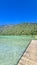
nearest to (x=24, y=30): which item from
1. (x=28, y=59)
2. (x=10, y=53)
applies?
(x=10, y=53)

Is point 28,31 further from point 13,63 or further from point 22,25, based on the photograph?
point 13,63

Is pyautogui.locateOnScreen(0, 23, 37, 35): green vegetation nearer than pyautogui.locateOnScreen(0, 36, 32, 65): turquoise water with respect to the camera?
No

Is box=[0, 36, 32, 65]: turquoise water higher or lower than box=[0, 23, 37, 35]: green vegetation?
Result: lower

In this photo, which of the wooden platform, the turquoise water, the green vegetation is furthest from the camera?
the green vegetation

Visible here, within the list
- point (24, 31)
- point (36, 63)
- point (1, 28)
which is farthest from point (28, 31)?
point (36, 63)

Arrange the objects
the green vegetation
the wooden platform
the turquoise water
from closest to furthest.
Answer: the wooden platform
the turquoise water
the green vegetation

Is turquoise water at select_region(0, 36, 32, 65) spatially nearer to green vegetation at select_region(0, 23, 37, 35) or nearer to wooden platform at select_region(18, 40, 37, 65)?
wooden platform at select_region(18, 40, 37, 65)

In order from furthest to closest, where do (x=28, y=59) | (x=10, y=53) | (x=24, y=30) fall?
(x=24, y=30), (x=10, y=53), (x=28, y=59)

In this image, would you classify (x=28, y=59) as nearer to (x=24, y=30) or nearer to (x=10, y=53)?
(x=10, y=53)

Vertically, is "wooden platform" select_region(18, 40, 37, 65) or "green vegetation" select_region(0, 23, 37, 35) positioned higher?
"green vegetation" select_region(0, 23, 37, 35)

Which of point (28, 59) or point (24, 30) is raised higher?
point (24, 30)

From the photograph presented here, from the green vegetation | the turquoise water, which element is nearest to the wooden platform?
the turquoise water

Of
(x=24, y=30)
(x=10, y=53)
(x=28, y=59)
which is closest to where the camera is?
(x=28, y=59)

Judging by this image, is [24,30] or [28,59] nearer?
[28,59]
